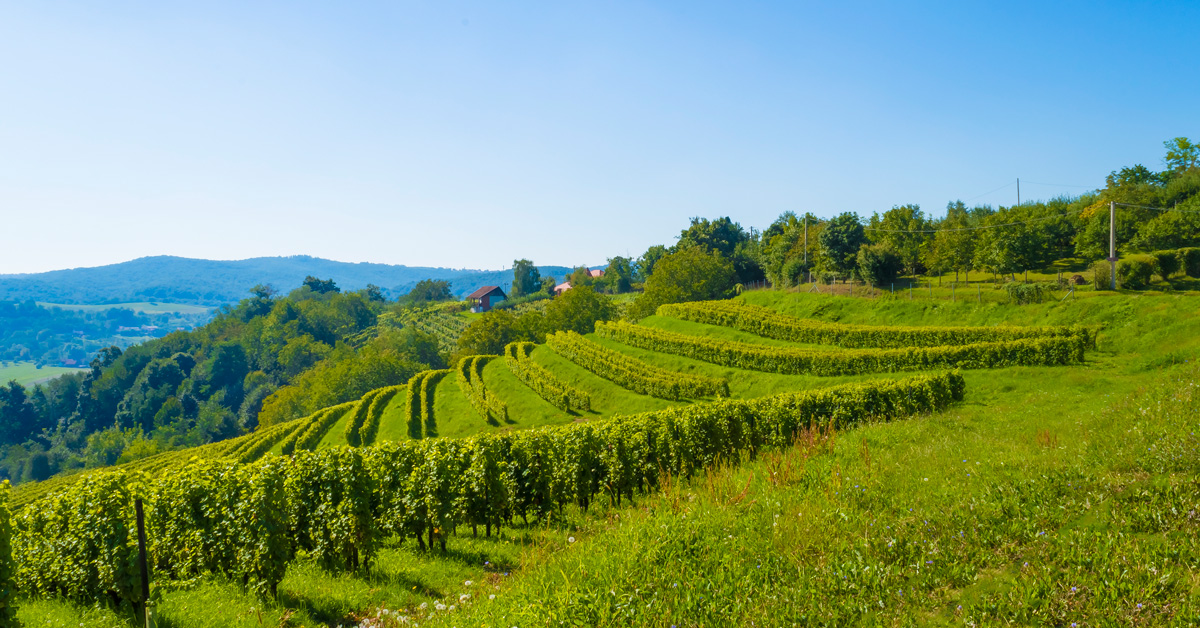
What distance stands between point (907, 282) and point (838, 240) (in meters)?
10.1

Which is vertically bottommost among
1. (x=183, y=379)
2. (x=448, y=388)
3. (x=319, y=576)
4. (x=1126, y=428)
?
(x=183, y=379)

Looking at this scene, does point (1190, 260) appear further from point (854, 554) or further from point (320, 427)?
point (320, 427)

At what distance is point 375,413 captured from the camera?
52938 millimetres

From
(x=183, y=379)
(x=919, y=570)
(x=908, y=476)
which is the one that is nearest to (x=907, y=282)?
(x=908, y=476)

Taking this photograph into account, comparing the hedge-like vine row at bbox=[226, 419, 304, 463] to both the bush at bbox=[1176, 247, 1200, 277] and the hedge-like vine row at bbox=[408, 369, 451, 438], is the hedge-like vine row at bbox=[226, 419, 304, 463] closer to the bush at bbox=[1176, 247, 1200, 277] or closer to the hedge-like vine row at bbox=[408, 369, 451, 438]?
the hedge-like vine row at bbox=[408, 369, 451, 438]

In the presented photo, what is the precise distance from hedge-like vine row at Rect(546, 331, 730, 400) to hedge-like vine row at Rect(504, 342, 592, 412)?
2.84 m

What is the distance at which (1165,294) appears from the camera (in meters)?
32.7

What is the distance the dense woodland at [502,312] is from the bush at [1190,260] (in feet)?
0.88

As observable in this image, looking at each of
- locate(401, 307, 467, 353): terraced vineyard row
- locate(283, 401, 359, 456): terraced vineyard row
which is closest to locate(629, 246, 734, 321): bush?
locate(283, 401, 359, 456): terraced vineyard row

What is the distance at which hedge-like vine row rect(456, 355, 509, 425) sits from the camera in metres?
42.4

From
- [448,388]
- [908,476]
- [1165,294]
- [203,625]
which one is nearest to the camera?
[203,625]

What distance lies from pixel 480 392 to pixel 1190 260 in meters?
51.3

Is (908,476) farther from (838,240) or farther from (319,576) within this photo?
(838,240)

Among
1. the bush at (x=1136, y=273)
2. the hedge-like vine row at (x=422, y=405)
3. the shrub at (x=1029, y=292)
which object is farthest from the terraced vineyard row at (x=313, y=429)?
the bush at (x=1136, y=273)
